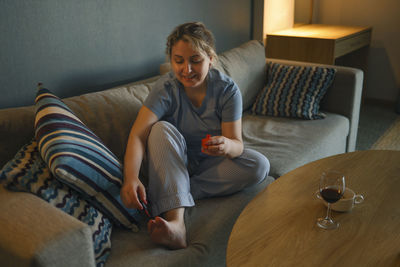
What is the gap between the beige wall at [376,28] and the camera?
11.3ft

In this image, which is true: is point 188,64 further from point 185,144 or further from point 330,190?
point 330,190

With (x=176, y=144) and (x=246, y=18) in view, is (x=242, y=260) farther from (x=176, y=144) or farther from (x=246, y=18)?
(x=246, y=18)

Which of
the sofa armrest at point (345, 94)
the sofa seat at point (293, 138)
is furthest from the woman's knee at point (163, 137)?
the sofa armrest at point (345, 94)

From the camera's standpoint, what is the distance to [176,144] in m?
1.40

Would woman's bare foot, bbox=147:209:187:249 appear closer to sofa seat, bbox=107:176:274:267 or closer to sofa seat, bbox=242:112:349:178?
sofa seat, bbox=107:176:274:267

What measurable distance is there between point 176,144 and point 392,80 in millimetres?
2965

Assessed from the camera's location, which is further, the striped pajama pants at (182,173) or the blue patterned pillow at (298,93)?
the blue patterned pillow at (298,93)

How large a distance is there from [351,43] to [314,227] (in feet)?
8.28

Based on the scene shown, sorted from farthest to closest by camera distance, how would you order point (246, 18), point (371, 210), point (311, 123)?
point (246, 18)
point (311, 123)
point (371, 210)

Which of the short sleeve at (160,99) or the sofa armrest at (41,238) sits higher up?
the short sleeve at (160,99)

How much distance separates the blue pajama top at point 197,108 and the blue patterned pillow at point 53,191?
52 centimetres

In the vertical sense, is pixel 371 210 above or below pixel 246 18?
below

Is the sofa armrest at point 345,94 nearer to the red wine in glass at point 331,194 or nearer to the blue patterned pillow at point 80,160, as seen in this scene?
the red wine in glass at point 331,194

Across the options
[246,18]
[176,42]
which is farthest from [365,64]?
[176,42]
